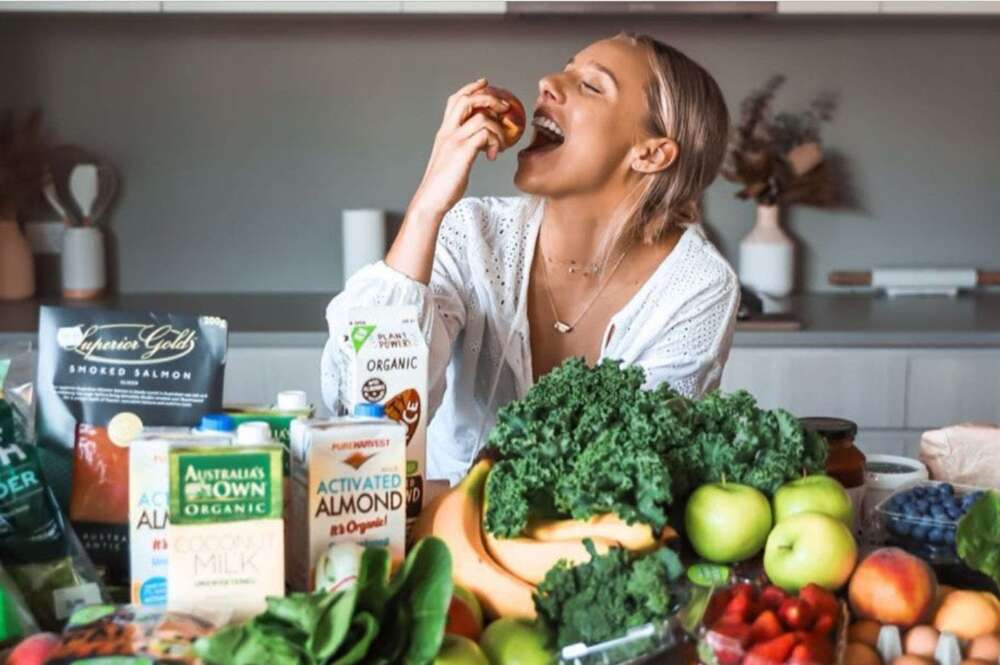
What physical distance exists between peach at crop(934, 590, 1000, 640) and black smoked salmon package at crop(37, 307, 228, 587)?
0.70 meters

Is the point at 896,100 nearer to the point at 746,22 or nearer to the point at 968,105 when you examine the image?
the point at 968,105

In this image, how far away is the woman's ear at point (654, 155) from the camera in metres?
1.90

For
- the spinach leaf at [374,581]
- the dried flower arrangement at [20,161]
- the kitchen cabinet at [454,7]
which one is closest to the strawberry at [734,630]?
the spinach leaf at [374,581]

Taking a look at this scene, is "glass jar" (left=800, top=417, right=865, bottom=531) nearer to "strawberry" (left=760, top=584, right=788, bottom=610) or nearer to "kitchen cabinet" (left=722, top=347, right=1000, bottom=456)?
"strawberry" (left=760, top=584, right=788, bottom=610)

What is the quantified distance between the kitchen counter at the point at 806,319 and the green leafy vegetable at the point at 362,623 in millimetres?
1896

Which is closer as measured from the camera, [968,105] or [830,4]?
[830,4]

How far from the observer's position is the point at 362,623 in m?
0.94

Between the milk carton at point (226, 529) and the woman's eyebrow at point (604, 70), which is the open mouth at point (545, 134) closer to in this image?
the woman's eyebrow at point (604, 70)

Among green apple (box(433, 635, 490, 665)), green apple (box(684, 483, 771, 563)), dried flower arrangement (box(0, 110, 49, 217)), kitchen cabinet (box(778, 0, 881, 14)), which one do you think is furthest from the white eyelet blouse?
dried flower arrangement (box(0, 110, 49, 217))

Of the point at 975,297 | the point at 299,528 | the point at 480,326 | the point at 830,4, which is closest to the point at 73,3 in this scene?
the point at 480,326

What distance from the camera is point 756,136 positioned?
3.36m

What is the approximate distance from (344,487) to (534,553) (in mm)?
205

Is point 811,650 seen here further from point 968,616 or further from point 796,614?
point 968,616

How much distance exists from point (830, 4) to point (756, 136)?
18.2 inches
